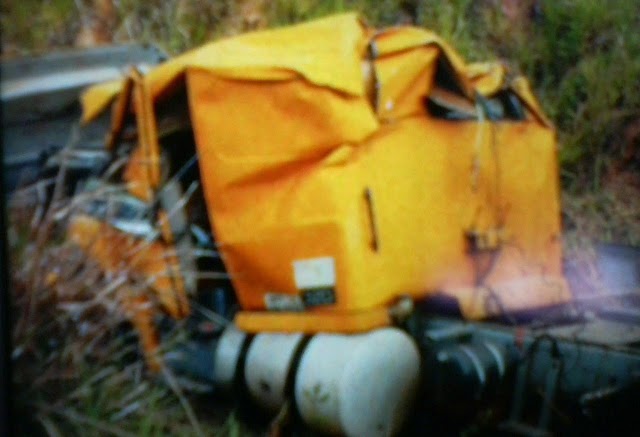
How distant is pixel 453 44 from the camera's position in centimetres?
208

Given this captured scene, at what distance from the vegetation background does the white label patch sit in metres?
0.28

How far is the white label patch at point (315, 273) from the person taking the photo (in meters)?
1.74

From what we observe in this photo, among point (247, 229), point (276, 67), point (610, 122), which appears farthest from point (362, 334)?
point (610, 122)

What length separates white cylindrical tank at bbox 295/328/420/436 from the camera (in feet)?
5.49

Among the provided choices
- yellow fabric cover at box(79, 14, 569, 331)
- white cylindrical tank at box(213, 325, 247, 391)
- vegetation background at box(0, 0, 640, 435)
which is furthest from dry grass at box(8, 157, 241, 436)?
yellow fabric cover at box(79, 14, 569, 331)

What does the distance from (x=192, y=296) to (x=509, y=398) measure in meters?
0.63

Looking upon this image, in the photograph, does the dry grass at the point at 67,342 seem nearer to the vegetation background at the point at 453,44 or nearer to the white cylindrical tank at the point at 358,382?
the vegetation background at the point at 453,44

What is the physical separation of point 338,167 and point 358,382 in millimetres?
367

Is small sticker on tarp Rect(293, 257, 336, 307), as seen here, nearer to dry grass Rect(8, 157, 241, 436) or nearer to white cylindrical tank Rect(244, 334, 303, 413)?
white cylindrical tank Rect(244, 334, 303, 413)

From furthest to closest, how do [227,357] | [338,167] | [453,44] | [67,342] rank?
1. [453,44]
2. [227,357]
3. [338,167]
4. [67,342]

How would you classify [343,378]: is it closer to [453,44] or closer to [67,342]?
[67,342]

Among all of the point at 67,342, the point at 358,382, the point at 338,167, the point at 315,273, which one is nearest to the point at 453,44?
the point at 338,167

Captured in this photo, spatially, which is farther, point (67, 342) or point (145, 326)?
point (145, 326)

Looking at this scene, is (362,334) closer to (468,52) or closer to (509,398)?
(509,398)
